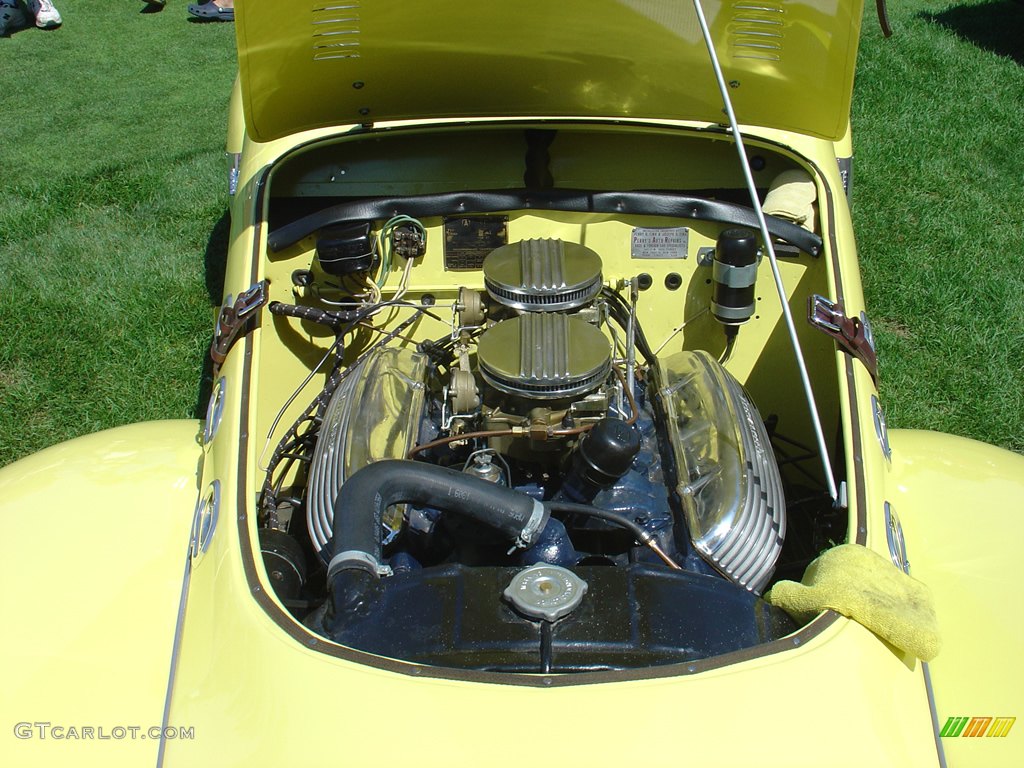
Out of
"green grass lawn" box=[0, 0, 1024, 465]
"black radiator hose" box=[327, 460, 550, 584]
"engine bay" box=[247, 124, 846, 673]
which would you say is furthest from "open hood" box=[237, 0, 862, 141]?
"green grass lawn" box=[0, 0, 1024, 465]

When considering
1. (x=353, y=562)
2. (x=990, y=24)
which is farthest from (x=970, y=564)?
(x=990, y=24)

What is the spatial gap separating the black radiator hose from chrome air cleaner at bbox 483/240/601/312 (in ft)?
2.51

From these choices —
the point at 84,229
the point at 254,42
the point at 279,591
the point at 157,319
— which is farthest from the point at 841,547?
the point at 84,229

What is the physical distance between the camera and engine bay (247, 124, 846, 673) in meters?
1.75

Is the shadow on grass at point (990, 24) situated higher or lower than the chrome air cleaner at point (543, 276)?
lower

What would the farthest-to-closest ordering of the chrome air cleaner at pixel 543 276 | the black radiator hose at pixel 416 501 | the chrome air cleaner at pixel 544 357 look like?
the chrome air cleaner at pixel 543 276 < the chrome air cleaner at pixel 544 357 < the black radiator hose at pixel 416 501

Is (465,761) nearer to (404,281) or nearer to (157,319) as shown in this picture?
(404,281)

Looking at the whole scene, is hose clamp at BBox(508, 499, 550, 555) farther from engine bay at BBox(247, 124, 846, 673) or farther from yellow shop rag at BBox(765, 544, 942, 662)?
yellow shop rag at BBox(765, 544, 942, 662)

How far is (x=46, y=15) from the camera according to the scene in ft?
28.9

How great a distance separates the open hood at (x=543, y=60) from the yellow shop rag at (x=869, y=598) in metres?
Result: 1.29

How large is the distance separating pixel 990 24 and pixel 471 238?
700 cm

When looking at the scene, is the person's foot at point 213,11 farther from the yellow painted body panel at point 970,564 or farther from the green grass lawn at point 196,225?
the yellow painted body panel at point 970,564

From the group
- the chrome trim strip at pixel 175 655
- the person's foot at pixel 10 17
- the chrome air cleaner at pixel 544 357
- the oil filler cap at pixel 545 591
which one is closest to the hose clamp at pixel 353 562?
the oil filler cap at pixel 545 591

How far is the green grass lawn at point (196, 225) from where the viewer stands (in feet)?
13.3
